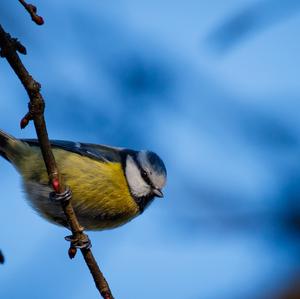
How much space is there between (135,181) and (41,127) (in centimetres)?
148

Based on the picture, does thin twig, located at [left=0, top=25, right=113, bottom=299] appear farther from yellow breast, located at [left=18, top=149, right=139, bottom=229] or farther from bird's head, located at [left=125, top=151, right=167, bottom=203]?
bird's head, located at [left=125, top=151, right=167, bottom=203]

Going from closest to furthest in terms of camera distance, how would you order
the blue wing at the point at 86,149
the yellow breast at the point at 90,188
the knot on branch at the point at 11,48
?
the knot on branch at the point at 11,48, the yellow breast at the point at 90,188, the blue wing at the point at 86,149

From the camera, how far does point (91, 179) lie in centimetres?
286

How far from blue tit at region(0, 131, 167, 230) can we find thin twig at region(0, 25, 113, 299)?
52cm

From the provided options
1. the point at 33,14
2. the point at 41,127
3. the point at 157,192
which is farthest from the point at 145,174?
the point at 33,14

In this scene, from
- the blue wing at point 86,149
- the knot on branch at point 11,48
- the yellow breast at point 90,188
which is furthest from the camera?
the blue wing at point 86,149

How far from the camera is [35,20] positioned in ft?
4.64

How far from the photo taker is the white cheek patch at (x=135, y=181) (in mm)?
3064

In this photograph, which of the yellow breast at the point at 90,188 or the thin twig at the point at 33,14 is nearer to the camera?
the thin twig at the point at 33,14

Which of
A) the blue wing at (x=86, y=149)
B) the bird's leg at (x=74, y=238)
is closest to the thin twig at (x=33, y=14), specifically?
the bird's leg at (x=74, y=238)

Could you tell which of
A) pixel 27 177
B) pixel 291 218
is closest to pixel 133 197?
pixel 27 177

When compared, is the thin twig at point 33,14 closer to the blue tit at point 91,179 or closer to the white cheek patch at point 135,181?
the blue tit at point 91,179

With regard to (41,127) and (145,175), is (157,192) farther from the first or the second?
(41,127)

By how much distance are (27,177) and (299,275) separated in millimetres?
2311
